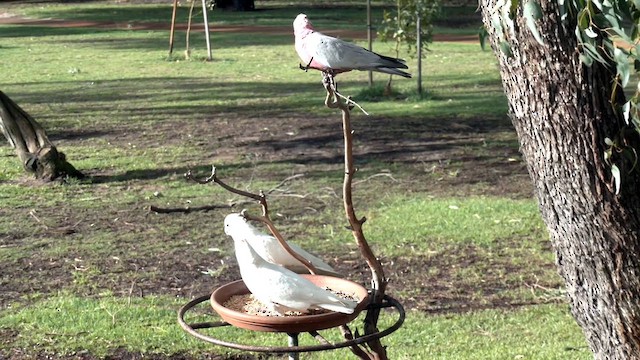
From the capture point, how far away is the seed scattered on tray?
295 centimetres

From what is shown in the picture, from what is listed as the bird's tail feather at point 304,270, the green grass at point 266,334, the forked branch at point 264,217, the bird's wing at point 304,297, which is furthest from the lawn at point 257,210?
the bird's wing at point 304,297

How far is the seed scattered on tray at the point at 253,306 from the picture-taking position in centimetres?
295

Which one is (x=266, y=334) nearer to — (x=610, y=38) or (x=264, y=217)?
(x=264, y=217)

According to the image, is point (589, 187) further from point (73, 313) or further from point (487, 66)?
point (487, 66)

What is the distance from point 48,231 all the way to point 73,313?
76.3 inches

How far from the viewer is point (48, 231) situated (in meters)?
7.30

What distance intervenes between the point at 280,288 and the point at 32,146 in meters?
6.61

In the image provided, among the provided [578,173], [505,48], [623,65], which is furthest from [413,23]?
[623,65]

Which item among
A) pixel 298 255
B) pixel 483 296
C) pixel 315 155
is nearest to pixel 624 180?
pixel 298 255

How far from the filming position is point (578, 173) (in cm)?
304

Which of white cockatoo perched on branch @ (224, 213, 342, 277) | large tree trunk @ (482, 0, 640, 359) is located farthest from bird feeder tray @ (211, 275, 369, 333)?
large tree trunk @ (482, 0, 640, 359)

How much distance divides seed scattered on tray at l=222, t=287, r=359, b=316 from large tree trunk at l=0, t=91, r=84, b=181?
5.96 m

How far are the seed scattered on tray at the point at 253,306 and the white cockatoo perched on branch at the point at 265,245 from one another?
138 millimetres

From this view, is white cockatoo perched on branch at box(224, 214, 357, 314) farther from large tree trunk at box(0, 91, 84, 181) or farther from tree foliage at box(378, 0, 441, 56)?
tree foliage at box(378, 0, 441, 56)
